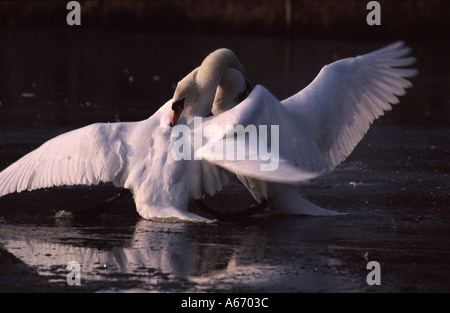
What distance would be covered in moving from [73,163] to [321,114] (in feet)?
7.02

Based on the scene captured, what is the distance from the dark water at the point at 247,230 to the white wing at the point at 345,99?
1.87 ft

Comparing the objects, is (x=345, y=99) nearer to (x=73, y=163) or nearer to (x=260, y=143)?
(x=260, y=143)

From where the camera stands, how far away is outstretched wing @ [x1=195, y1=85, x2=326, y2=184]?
6562 millimetres

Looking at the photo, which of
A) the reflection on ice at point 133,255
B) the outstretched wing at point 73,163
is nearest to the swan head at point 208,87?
the outstretched wing at point 73,163

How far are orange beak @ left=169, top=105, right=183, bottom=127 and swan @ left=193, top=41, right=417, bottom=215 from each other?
326 millimetres

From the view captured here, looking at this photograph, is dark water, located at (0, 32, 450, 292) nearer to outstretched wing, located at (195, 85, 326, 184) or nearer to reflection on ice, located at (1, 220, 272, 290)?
reflection on ice, located at (1, 220, 272, 290)

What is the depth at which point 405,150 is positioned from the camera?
1110cm

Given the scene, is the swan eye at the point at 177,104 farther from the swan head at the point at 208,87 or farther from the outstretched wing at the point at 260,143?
the outstretched wing at the point at 260,143

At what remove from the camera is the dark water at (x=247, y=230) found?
19.6 feet

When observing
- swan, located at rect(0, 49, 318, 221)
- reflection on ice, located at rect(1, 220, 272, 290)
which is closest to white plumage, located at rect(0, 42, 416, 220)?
swan, located at rect(0, 49, 318, 221)

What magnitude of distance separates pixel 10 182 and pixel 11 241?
122cm
